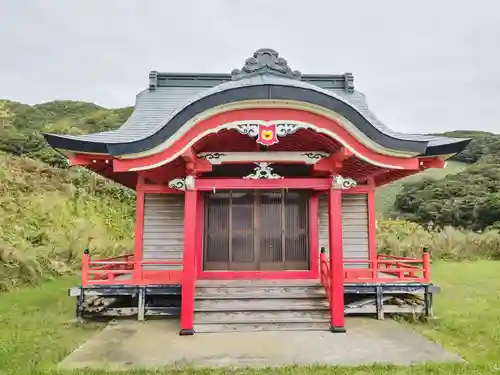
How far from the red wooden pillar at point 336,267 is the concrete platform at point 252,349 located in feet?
0.88

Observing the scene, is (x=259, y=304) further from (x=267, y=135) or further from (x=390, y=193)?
(x=390, y=193)

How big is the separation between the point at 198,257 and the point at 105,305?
1.86 m

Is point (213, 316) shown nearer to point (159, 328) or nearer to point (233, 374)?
point (159, 328)

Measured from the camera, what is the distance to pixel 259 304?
705 centimetres

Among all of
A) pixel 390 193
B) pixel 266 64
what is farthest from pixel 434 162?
pixel 390 193

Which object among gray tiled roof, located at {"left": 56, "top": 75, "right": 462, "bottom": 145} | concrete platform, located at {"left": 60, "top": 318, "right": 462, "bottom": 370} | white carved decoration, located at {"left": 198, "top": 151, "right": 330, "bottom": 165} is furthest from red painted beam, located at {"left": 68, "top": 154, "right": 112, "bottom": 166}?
concrete platform, located at {"left": 60, "top": 318, "right": 462, "bottom": 370}

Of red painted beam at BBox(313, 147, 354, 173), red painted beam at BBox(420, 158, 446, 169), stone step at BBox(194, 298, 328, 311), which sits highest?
red painted beam at BBox(420, 158, 446, 169)

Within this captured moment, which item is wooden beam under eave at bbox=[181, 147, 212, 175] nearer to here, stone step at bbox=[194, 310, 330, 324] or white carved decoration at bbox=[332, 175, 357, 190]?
white carved decoration at bbox=[332, 175, 357, 190]

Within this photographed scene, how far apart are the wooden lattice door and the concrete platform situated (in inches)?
81.7

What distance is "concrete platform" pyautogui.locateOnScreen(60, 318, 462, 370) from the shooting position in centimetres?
505

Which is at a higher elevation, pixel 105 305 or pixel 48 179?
pixel 48 179

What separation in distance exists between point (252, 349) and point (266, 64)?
16.4 ft

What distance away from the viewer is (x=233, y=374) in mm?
4562

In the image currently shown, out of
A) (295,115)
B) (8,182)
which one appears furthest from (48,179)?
(295,115)
